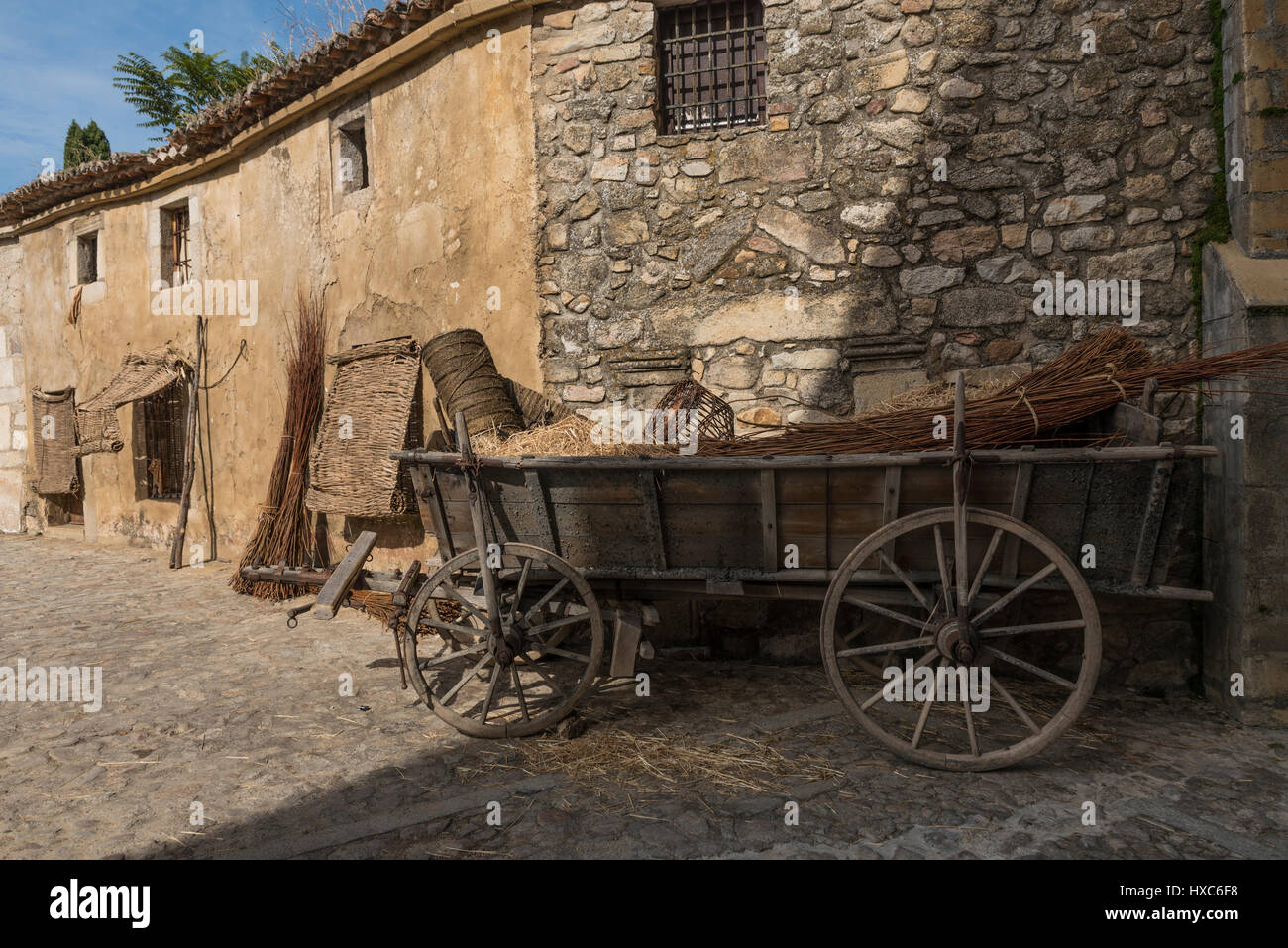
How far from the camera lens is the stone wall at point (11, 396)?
12.1 metres

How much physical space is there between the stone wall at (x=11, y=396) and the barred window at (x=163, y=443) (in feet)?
11.5

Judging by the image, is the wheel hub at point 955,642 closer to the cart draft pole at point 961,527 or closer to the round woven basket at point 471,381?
the cart draft pole at point 961,527

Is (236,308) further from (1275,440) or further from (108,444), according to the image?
(1275,440)

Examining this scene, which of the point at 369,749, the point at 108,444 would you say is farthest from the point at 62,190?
the point at 369,749

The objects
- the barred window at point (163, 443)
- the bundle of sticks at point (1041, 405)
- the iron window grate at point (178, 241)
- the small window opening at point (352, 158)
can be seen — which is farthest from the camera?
the barred window at point (163, 443)

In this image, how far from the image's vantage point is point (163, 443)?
1027 centimetres

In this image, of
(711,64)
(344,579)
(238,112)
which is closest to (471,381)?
(344,579)

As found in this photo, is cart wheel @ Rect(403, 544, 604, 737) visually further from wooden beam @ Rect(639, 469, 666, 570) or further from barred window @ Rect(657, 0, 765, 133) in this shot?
barred window @ Rect(657, 0, 765, 133)

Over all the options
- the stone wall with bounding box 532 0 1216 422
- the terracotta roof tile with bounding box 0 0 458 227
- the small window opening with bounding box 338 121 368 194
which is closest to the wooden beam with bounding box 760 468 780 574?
the stone wall with bounding box 532 0 1216 422

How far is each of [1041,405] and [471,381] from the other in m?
3.47

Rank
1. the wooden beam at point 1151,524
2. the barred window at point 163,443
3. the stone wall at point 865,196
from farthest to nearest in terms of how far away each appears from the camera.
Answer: the barred window at point 163,443, the stone wall at point 865,196, the wooden beam at point 1151,524

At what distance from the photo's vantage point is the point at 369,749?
3.63 metres

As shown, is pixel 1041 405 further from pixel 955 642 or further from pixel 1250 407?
pixel 1250 407

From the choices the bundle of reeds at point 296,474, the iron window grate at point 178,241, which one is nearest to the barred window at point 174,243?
the iron window grate at point 178,241
